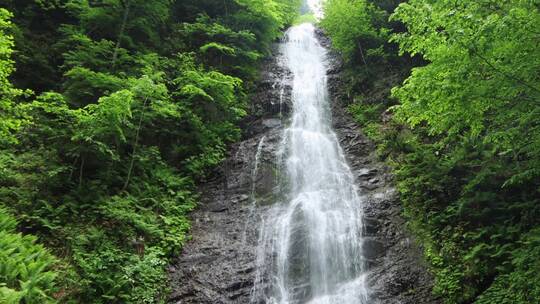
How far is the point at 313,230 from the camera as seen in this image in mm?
8875

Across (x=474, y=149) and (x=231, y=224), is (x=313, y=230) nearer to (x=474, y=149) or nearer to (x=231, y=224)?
(x=231, y=224)

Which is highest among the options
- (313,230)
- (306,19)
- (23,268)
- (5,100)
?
(306,19)

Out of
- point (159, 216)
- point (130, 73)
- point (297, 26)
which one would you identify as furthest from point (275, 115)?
point (297, 26)

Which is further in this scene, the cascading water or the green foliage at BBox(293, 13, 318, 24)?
the green foliage at BBox(293, 13, 318, 24)

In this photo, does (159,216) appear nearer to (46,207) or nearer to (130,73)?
(46,207)

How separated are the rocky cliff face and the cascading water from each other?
0.95 ft

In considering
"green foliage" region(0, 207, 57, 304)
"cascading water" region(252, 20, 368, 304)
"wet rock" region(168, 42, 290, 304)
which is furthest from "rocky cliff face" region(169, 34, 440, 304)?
"green foliage" region(0, 207, 57, 304)

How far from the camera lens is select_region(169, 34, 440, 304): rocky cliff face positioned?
7.41 meters

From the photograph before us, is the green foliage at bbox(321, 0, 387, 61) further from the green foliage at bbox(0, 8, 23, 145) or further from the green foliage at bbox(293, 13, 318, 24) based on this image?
the green foliage at bbox(0, 8, 23, 145)

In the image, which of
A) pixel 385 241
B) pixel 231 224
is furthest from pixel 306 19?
pixel 385 241

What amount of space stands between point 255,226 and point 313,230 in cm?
153

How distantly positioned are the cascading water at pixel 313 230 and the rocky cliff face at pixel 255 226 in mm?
290

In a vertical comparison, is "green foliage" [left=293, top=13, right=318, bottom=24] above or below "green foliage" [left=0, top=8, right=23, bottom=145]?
above

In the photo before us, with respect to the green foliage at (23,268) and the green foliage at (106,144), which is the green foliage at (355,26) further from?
the green foliage at (23,268)
